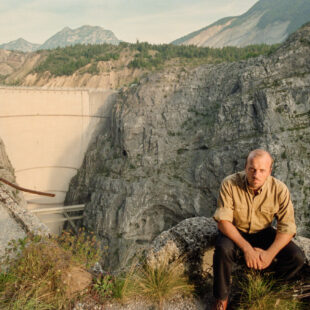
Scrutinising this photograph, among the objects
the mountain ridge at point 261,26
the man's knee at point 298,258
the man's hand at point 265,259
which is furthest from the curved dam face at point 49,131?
the mountain ridge at point 261,26

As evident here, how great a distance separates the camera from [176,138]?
27766mm

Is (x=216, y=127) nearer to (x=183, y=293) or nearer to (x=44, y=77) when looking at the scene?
(x=183, y=293)

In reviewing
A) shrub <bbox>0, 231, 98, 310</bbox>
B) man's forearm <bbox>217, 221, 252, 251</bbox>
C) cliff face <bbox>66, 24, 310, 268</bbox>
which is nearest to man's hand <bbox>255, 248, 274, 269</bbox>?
man's forearm <bbox>217, 221, 252, 251</bbox>

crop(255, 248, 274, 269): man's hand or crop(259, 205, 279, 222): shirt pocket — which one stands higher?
crop(259, 205, 279, 222): shirt pocket

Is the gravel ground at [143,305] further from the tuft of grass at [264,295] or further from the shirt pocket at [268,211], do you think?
the shirt pocket at [268,211]

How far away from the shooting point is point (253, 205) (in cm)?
323

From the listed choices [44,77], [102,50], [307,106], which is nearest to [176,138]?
[307,106]

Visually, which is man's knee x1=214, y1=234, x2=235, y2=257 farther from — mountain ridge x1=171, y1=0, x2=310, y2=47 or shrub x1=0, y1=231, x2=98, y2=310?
mountain ridge x1=171, y1=0, x2=310, y2=47

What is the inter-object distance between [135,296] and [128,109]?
89.3ft

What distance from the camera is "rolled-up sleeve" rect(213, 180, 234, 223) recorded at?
316cm

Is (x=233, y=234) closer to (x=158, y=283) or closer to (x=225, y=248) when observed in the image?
(x=225, y=248)

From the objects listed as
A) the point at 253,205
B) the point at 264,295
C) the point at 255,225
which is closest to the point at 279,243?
the point at 255,225

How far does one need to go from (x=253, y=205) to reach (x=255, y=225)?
238mm

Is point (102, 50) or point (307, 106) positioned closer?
point (307, 106)
